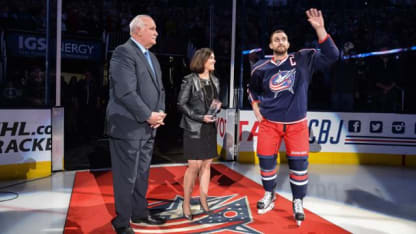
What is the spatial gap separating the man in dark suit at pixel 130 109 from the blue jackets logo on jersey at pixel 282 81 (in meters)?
1.06

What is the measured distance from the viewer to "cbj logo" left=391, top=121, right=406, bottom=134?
604cm

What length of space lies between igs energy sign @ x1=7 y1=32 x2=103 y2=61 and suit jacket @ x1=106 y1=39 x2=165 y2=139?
7.50 metres

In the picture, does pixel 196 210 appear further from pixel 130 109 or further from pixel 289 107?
pixel 130 109

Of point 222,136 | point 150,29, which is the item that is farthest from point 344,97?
point 150,29

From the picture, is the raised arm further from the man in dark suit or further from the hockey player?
the man in dark suit

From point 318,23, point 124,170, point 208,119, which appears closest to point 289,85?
point 318,23

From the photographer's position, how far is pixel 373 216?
356 cm

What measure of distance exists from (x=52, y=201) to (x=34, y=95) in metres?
5.84

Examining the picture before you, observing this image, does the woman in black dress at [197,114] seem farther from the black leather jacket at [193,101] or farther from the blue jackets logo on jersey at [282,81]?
the blue jackets logo on jersey at [282,81]

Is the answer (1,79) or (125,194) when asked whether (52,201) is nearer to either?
(125,194)

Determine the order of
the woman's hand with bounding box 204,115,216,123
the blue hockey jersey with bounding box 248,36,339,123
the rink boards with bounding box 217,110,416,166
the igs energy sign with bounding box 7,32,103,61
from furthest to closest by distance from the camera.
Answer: the igs energy sign with bounding box 7,32,103,61 < the rink boards with bounding box 217,110,416,166 < the blue hockey jersey with bounding box 248,36,339,123 < the woman's hand with bounding box 204,115,216,123

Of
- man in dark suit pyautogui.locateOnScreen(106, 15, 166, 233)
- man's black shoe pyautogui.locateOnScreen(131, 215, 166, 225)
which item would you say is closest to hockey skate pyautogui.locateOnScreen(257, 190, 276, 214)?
man's black shoe pyautogui.locateOnScreen(131, 215, 166, 225)

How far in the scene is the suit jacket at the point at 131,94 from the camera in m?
2.49

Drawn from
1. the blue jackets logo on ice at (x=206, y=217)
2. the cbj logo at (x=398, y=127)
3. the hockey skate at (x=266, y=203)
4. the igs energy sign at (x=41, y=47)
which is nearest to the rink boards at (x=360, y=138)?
the cbj logo at (x=398, y=127)
